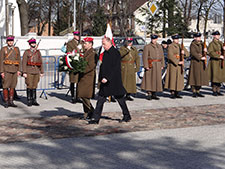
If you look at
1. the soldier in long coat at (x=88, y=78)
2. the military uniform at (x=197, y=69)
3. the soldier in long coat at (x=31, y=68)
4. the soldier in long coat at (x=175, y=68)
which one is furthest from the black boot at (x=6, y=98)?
the military uniform at (x=197, y=69)

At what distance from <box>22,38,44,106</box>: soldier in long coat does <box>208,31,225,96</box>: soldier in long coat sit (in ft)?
17.4

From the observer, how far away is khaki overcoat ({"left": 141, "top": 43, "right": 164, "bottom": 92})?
13.1 meters

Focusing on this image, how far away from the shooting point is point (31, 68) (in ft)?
39.7

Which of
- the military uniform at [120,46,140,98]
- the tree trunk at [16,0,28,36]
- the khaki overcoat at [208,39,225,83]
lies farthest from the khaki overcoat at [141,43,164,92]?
the tree trunk at [16,0,28,36]

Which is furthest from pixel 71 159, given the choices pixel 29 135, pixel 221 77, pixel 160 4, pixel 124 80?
pixel 160 4

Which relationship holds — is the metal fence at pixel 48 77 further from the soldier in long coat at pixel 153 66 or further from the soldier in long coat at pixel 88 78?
the soldier in long coat at pixel 88 78

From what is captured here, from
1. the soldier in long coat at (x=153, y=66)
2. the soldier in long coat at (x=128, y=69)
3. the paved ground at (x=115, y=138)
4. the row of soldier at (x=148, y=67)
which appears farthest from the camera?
the soldier in long coat at (x=153, y=66)

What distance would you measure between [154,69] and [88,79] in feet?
12.8

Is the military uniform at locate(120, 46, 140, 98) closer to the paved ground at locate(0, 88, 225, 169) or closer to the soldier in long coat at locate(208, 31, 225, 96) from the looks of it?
the paved ground at locate(0, 88, 225, 169)

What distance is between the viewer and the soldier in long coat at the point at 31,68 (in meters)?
12.0

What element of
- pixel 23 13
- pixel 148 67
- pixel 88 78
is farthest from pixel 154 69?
pixel 23 13

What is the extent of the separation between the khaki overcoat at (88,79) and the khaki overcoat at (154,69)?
3.59 meters

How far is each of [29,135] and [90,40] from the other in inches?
99.4

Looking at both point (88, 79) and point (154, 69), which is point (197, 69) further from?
point (88, 79)
